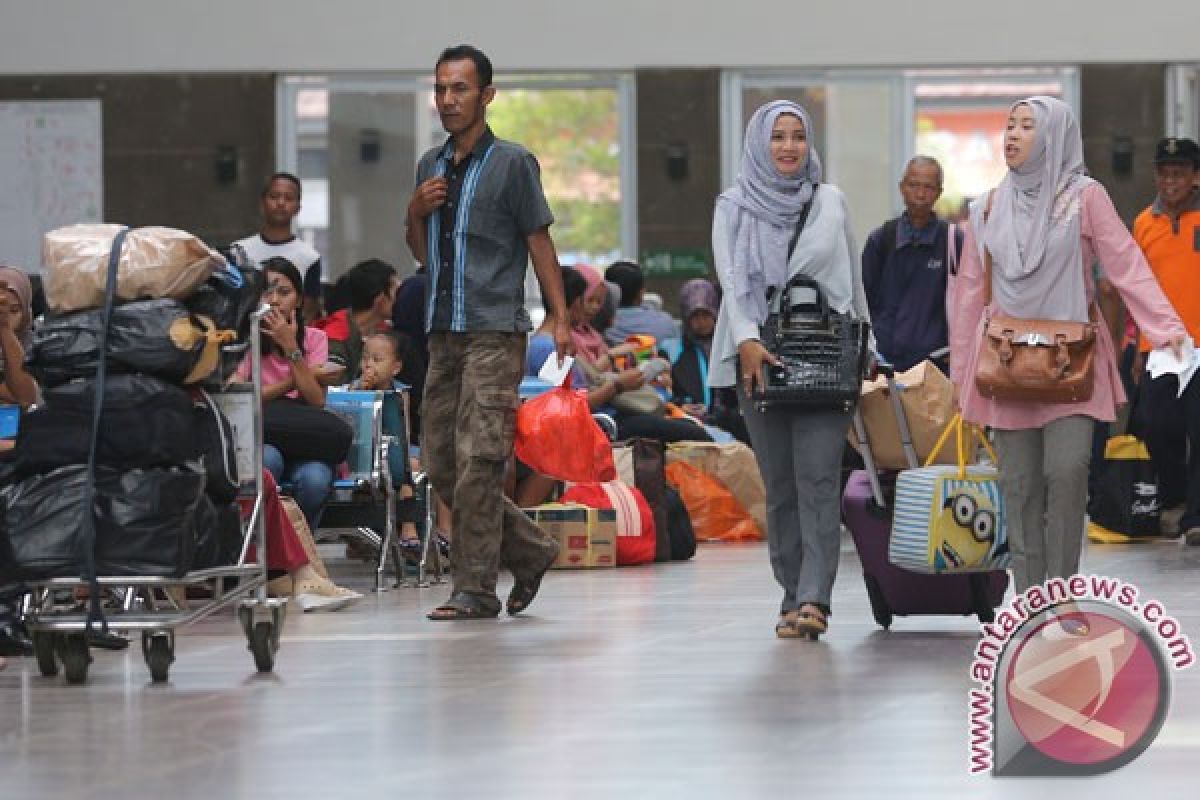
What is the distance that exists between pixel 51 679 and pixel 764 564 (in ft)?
18.8

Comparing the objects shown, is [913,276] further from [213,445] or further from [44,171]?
[44,171]

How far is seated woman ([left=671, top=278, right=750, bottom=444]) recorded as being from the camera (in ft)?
58.3

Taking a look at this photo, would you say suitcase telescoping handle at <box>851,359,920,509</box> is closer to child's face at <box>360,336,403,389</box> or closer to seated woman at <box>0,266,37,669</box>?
seated woman at <box>0,266,37,669</box>

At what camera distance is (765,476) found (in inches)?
379

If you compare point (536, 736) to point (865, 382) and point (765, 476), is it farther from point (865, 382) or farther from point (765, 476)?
point (865, 382)

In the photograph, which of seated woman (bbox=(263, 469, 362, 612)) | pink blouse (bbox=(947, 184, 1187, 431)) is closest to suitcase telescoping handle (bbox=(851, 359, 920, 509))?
pink blouse (bbox=(947, 184, 1187, 431))

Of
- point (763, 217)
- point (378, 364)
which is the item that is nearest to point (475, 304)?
point (763, 217)

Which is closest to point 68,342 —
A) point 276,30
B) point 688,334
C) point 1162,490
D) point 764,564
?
point 764,564

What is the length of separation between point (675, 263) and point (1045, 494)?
13.4m

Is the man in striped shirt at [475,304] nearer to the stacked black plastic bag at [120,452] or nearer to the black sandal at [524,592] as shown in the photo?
the black sandal at [524,592]

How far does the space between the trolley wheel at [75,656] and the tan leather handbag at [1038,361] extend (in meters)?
2.94

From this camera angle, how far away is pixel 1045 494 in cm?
911

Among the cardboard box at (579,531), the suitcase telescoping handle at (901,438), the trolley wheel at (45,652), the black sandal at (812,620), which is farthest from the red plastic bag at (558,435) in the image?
the trolley wheel at (45,652)

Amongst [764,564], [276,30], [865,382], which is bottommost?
[764,564]
